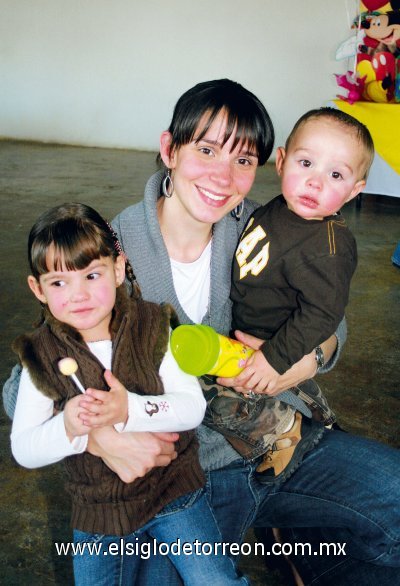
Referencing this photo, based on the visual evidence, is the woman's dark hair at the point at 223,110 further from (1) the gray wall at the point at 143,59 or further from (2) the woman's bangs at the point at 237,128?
(1) the gray wall at the point at 143,59

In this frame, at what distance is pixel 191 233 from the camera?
1.33 meters

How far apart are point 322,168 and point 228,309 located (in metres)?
0.37

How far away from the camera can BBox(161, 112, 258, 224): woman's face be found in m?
1.23

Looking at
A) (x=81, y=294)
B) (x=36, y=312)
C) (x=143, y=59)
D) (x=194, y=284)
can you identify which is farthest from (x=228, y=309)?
(x=143, y=59)

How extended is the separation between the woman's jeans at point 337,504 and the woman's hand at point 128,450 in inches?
8.1

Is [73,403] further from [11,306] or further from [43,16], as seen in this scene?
[43,16]

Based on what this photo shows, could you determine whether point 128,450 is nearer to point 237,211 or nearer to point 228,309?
point 228,309

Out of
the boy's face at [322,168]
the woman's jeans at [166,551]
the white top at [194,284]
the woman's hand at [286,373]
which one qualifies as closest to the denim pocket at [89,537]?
the woman's jeans at [166,551]

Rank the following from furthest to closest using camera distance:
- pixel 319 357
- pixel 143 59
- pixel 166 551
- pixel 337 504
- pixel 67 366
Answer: pixel 143 59, pixel 319 357, pixel 337 504, pixel 166 551, pixel 67 366

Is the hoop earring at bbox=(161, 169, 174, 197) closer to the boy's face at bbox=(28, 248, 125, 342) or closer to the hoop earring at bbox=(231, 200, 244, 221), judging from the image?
the hoop earring at bbox=(231, 200, 244, 221)

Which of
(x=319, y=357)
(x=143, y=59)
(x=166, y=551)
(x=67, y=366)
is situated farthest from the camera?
(x=143, y=59)

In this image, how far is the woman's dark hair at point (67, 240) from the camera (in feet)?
3.43

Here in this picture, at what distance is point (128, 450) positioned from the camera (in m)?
1.03

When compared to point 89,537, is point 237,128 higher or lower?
higher
